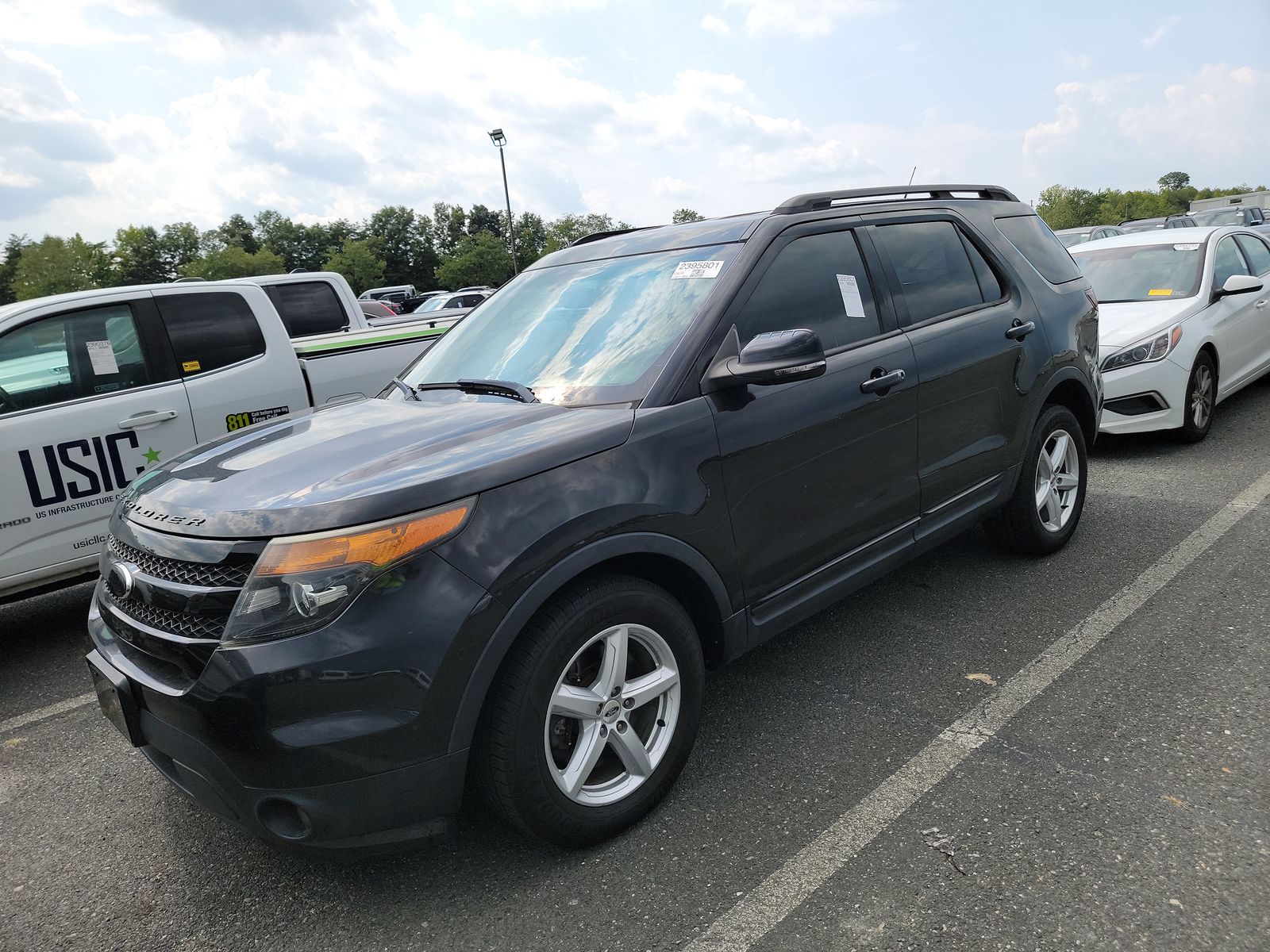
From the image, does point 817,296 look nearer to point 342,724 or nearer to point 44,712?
point 342,724

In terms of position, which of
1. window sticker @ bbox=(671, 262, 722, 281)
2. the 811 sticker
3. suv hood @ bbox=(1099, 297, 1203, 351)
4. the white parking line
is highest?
window sticker @ bbox=(671, 262, 722, 281)

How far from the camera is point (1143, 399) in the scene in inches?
253

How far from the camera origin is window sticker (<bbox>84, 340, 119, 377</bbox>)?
15.7 feet

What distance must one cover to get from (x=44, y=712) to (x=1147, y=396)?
7025mm

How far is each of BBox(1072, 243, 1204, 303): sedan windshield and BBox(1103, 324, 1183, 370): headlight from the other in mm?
770

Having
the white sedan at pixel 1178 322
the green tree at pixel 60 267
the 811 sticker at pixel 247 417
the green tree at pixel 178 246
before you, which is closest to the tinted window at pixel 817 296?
the 811 sticker at pixel 247 417

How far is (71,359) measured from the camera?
4715 millimetres

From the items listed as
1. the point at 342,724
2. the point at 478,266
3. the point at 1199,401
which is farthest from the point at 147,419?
the point at 478,266

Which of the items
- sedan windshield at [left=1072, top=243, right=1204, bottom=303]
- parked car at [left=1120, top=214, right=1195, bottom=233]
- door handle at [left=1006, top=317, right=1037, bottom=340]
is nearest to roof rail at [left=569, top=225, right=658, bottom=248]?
door handle at [left=1006, top=317, right=1037, bottom=340]

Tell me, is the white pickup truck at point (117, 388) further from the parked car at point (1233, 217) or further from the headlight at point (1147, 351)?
the parked car at point (1233, 217)

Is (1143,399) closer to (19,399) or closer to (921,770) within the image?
(921,770)

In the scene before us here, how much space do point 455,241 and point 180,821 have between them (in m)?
121

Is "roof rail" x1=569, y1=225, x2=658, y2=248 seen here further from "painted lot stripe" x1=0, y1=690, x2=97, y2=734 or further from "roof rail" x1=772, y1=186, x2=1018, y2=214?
"painted lot stripe" x1=0, y1=690, x2=97, y2=734

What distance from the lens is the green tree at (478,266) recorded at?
8706 centimetres
